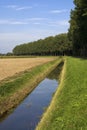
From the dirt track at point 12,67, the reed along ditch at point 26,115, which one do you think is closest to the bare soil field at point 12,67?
the dirt track at point 12,67

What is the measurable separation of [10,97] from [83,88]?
4.70m

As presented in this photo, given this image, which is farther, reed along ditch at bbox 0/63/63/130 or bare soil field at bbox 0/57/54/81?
bare soil field at bbox 0/57/54/81

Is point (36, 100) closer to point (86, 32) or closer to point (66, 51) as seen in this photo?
point (86, 32)

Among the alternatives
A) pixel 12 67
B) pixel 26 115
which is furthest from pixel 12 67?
pixel 26 115

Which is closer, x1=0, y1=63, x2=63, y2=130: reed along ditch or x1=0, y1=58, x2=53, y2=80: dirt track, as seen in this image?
x1=0, y1=63, x2=63, y2=130: reed along ditch

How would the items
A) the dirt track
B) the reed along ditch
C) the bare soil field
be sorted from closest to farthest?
1. the reed along ditch
2. the bare soil field
3. the dirt track

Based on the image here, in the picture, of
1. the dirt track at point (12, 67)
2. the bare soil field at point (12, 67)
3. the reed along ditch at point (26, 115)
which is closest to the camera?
the reed along ditch at point (26, 115)

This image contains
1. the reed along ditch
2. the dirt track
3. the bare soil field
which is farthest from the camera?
the dirt track

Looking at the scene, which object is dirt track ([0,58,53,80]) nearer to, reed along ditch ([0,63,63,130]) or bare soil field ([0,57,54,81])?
bare soil field ([0,57,54,81])

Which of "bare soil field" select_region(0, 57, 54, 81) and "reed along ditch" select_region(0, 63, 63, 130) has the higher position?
"reed along ditch" select_region(0, 63, 63, 130)

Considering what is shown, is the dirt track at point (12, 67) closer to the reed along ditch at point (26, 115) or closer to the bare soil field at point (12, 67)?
the bare soil field at point (12, 67)

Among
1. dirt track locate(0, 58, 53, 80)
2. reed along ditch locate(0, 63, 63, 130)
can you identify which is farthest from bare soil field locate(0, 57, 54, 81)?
reed along ditch locate(0, 63, 63, 130)

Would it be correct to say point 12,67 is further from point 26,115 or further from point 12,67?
point 26,115

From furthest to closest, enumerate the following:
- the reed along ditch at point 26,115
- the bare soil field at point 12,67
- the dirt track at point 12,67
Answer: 1. the dirt track at point 12,67
2. the bare soil field at point 12,67
3. the reed along ditch at point 26,115
